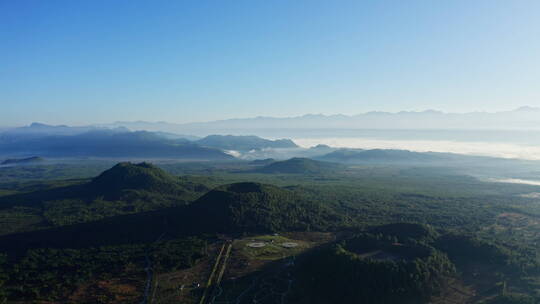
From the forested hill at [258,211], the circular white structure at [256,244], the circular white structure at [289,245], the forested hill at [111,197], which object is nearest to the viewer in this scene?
the circular white structure at [256,244]

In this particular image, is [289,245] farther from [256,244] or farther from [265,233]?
[265,233]

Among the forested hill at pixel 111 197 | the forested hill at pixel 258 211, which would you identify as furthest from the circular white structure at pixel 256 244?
the forested hill at pixel 111 197

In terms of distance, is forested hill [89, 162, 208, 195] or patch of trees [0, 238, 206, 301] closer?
patch of trees [0, 238, 206, 301]

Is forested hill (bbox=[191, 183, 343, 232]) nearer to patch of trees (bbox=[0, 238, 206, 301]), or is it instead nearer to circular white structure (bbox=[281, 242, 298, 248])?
circular white structure (bbox=[281, 242, 298, 248])

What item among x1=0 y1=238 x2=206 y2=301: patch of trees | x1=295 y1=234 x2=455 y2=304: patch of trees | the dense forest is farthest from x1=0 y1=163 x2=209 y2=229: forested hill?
x1=295 y1=234 x2=455 y2=304: patch of trees

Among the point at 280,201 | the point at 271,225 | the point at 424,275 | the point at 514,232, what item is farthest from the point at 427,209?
the point at 424,275

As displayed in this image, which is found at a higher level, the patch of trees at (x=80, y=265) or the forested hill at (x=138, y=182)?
the forested hill at (x=138, y=182)

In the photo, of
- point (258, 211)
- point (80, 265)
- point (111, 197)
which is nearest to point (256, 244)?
point (258, 211)

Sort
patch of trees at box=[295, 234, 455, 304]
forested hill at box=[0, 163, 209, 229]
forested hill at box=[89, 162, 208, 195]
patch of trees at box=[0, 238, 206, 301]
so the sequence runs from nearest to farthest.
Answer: patch of trees at box=[295, 234, 455, 304], patch of trees at box=[0, 238, 206, 301], forested hill at box=[0, 163, 209, 229], forested hill at box=[89, 162, 208, 195]


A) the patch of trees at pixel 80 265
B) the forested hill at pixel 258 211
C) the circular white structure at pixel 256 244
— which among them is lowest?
the patch of trees at pixel 80 265

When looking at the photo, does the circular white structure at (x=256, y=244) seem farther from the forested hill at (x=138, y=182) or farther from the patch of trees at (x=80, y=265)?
the forested hill at (x=138, y=182)

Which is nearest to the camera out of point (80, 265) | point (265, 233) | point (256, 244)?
point (80, 265)
